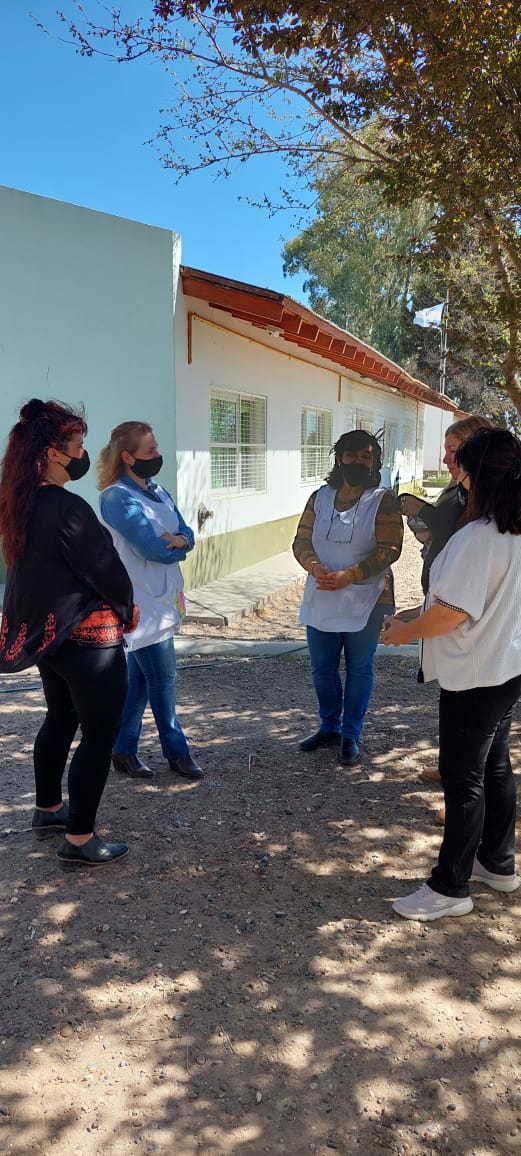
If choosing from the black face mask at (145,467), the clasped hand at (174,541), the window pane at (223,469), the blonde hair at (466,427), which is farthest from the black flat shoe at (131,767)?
the window pane at (223,469)

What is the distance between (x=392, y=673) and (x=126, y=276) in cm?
485

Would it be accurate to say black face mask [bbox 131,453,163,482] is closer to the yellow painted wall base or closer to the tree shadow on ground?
the tree shadow on ground

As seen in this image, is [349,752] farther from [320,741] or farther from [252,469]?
[252,469]

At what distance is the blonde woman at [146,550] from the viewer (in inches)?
129

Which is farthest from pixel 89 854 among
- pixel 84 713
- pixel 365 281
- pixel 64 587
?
pixel 365 281

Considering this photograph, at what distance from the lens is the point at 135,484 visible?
11.0 feet

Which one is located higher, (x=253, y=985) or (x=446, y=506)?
(x=446, y=506)

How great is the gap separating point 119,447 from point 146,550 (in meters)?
0.49

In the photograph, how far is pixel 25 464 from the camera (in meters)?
2.51

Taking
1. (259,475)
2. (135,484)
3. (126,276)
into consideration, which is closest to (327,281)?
(259,475)

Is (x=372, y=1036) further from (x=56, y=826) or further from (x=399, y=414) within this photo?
(x=399, y=414)

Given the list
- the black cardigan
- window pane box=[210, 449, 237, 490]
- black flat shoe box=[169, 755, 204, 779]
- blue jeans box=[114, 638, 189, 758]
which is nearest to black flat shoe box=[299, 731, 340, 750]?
black flat shoe box=[169, 755, 204, 779]

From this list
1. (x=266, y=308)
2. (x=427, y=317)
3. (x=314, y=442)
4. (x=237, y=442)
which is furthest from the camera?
(x=427, y=317)

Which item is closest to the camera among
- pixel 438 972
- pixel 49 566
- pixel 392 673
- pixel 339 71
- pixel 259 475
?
pixel 438 972
